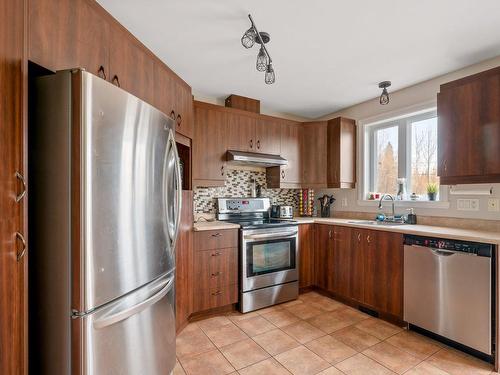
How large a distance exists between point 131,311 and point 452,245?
227 cm

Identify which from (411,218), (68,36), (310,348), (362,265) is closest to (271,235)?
(362,265)

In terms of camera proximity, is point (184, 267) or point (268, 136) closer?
point (184, 267)

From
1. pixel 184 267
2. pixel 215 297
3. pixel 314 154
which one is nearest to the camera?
pixel 184 267

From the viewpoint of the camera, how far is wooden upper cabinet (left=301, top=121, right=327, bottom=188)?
3.57 meters

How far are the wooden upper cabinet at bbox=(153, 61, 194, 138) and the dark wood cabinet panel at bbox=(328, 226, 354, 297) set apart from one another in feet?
6.39

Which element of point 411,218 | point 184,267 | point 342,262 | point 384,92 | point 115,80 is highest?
point 384,92

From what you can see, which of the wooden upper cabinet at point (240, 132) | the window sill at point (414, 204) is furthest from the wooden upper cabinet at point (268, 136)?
the window sill at point (414, 204)

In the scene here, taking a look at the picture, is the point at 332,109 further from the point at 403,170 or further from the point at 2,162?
the point at 2,162

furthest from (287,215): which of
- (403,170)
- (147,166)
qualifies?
(147,166)

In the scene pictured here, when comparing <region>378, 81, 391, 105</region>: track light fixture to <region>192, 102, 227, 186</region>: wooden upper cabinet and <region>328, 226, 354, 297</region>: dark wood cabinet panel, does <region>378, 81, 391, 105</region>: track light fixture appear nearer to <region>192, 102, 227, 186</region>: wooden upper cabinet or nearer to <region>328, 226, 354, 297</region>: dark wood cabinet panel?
<region>328, 226, 354, 297</region>: dark wood cabinet panel

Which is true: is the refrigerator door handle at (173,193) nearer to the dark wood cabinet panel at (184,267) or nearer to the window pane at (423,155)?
the dark wood cabinet panel at (184,267)

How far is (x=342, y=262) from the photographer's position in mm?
2928

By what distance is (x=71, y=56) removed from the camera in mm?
1224

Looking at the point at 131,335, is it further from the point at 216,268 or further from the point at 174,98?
the point at 174,98
